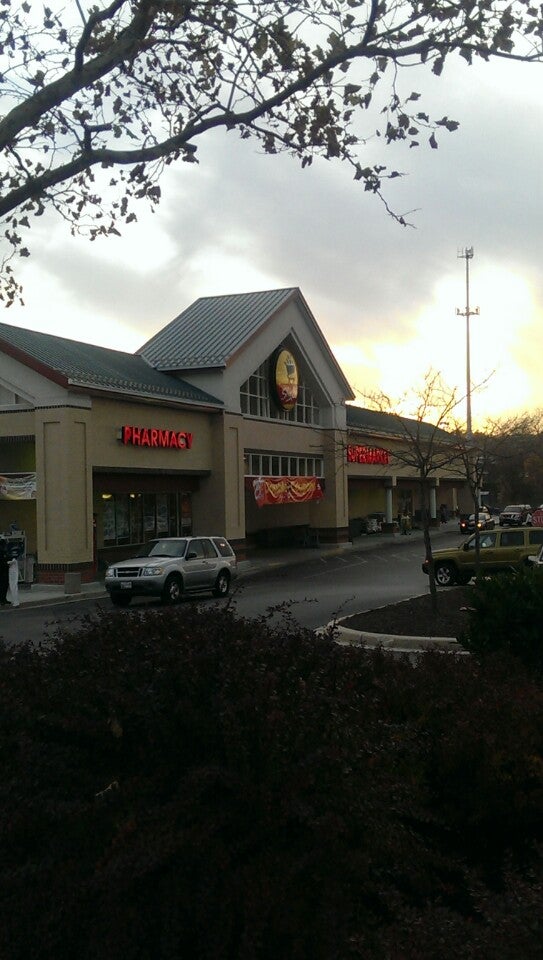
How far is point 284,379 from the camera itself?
40719 mm

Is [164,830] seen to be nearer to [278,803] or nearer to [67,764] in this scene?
[278,803]

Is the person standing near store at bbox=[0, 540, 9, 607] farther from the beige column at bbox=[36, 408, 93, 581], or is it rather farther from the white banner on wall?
the white banner on wall

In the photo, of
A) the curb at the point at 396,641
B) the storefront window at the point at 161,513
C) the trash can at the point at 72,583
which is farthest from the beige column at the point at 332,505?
the curb at the point at 396,641

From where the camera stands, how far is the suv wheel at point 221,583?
25.8 metres

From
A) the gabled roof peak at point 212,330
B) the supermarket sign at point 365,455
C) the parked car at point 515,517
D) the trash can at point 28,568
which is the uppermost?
the gabled roof peak at point 212,330

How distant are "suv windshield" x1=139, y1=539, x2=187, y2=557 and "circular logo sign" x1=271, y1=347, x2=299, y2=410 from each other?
15.9 m

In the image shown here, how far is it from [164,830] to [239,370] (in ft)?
112

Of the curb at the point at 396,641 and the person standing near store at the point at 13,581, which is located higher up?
the person standing near store at the point at 13,581

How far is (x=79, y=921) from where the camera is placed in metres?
3.38

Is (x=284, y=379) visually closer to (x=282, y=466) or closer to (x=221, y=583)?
(x=282, y=466)

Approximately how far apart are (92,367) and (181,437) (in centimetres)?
416

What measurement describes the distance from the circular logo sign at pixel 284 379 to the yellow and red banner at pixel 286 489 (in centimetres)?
341

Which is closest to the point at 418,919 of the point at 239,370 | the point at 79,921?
the point at 79,921

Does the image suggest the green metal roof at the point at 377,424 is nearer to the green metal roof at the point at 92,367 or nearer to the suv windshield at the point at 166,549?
the green metal roof at the point at 92,367
